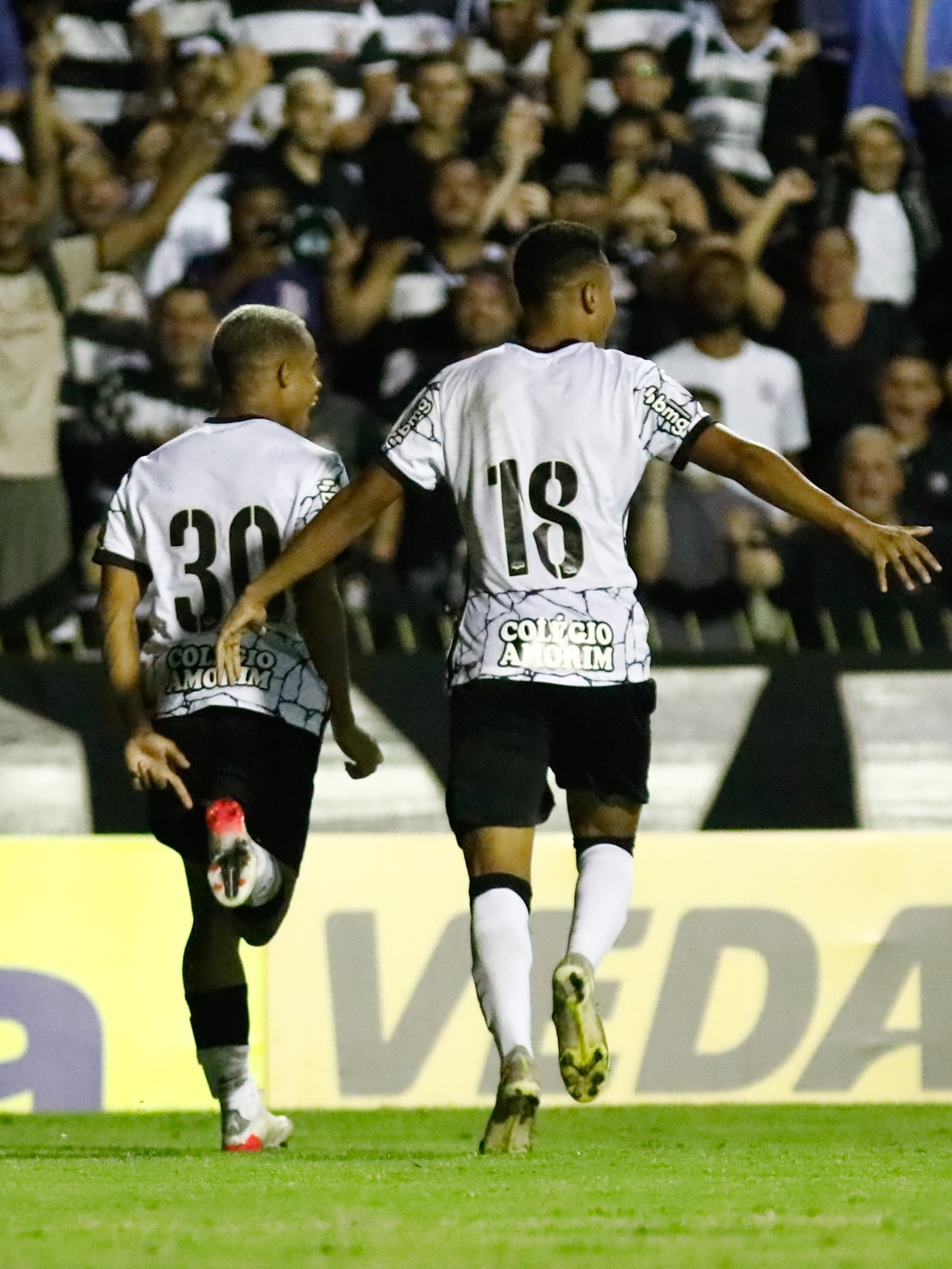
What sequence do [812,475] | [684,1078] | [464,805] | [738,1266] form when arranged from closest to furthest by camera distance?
[738,1266] → [464,805] → [684,1078] → [812,475]

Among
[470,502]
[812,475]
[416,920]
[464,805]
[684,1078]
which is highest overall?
[470,502]

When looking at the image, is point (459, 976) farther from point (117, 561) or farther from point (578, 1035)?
point (578, 1035)

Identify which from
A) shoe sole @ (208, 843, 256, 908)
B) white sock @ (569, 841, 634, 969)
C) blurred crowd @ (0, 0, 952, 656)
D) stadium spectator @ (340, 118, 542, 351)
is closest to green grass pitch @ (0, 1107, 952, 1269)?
white sock @ (569, 841, 634, 969)

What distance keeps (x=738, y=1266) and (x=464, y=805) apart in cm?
177

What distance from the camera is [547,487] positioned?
435cm

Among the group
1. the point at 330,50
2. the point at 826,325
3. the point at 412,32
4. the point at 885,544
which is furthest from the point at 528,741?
the point at 412,32

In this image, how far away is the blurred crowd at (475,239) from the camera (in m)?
8.13

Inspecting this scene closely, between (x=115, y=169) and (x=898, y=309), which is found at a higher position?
(x=115, y=169)

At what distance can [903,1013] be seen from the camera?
6891mm

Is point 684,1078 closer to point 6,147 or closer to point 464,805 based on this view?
point 464,805

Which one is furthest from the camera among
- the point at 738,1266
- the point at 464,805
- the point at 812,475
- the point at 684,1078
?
the point at 812,475

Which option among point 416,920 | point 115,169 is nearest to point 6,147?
point 115,169

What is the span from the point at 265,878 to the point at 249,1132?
0.64 meters

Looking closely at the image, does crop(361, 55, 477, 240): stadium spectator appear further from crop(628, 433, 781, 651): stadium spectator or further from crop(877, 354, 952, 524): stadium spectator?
crop(877, 354, 952, 524): stadium spectator
